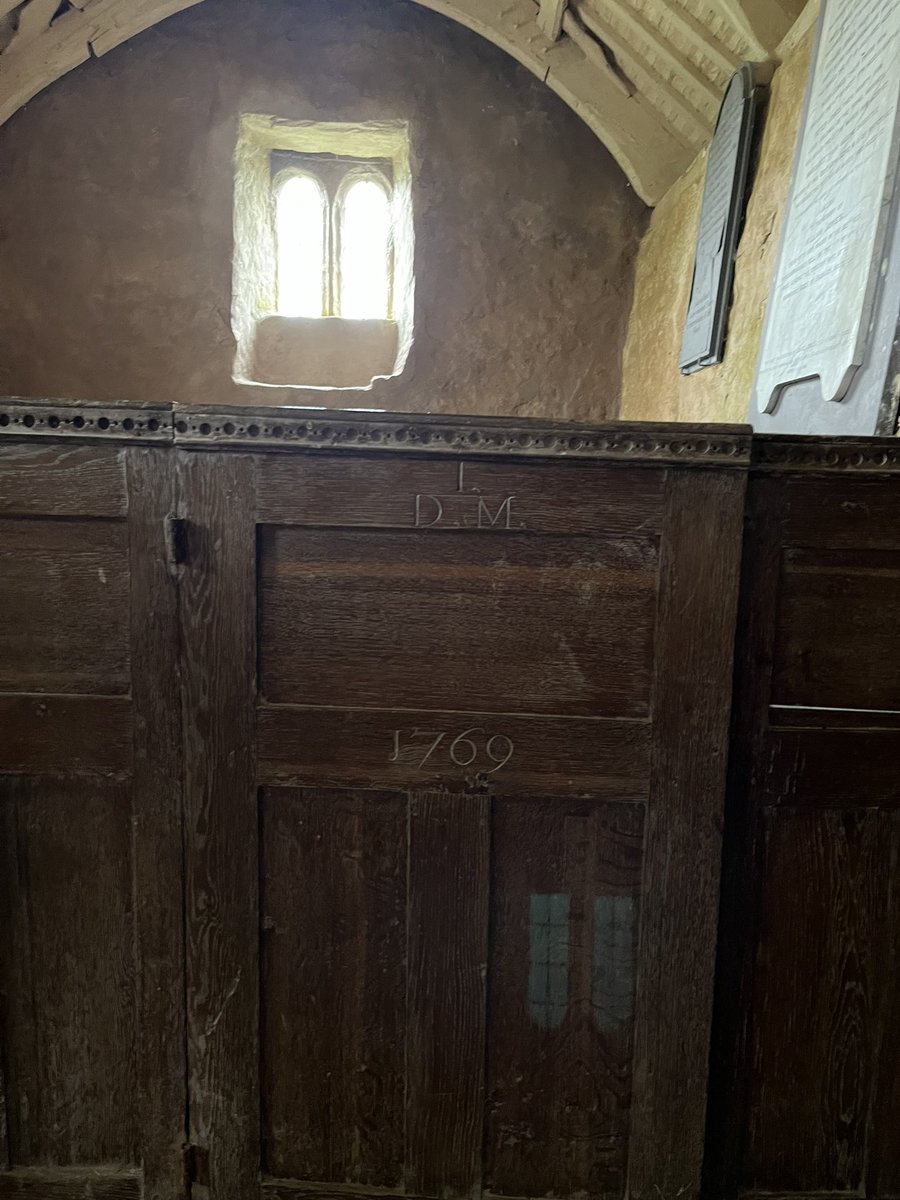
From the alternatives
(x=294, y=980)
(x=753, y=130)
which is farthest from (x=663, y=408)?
(x=294, y=980)

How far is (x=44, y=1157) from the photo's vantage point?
50.8 inches

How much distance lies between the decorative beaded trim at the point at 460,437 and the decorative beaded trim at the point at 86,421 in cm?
4

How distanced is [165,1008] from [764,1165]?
1092mm

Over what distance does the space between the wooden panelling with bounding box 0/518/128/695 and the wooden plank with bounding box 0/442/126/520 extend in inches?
1.2

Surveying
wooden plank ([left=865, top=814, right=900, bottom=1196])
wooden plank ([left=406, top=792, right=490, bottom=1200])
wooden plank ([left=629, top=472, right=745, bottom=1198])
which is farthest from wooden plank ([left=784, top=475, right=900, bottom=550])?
wooden plank ([left=406, top=792, right=490, bottom=1200])

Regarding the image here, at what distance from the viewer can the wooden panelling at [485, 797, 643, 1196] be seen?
120 centimetres

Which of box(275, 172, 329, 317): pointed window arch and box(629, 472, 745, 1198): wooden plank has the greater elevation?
box(275, 172, 329, 317): pointed window arch

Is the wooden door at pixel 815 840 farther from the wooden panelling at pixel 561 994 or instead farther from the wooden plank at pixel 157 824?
the wooden plank at pixel 157 824

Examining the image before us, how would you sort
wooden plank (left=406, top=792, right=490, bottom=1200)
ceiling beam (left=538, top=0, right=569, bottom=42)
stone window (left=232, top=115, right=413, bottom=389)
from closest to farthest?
wooden plank (left=406, top=792, right=490, bottom=1200), ceiling beam (left=538, top=0, right=569, bottom=42), stone window (left=232, top=115, right=413, bottom=389)

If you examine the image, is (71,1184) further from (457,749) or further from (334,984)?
(457,749)

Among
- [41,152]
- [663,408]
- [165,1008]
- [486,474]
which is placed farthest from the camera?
[41,152]

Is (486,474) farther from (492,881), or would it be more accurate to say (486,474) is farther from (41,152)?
(41,152)

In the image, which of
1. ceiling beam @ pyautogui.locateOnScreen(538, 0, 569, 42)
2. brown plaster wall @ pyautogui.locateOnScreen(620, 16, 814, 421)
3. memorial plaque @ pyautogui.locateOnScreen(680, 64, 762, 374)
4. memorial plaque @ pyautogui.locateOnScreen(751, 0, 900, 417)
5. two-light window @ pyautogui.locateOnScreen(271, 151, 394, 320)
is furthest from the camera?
two-light window @ pyautogui.locateOnScreen(271, 151, 394, 320)

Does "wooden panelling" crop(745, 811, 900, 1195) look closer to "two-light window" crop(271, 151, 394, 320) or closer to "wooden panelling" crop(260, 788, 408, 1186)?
"wooden panelling" crop(260, 788, 408, 1186)
